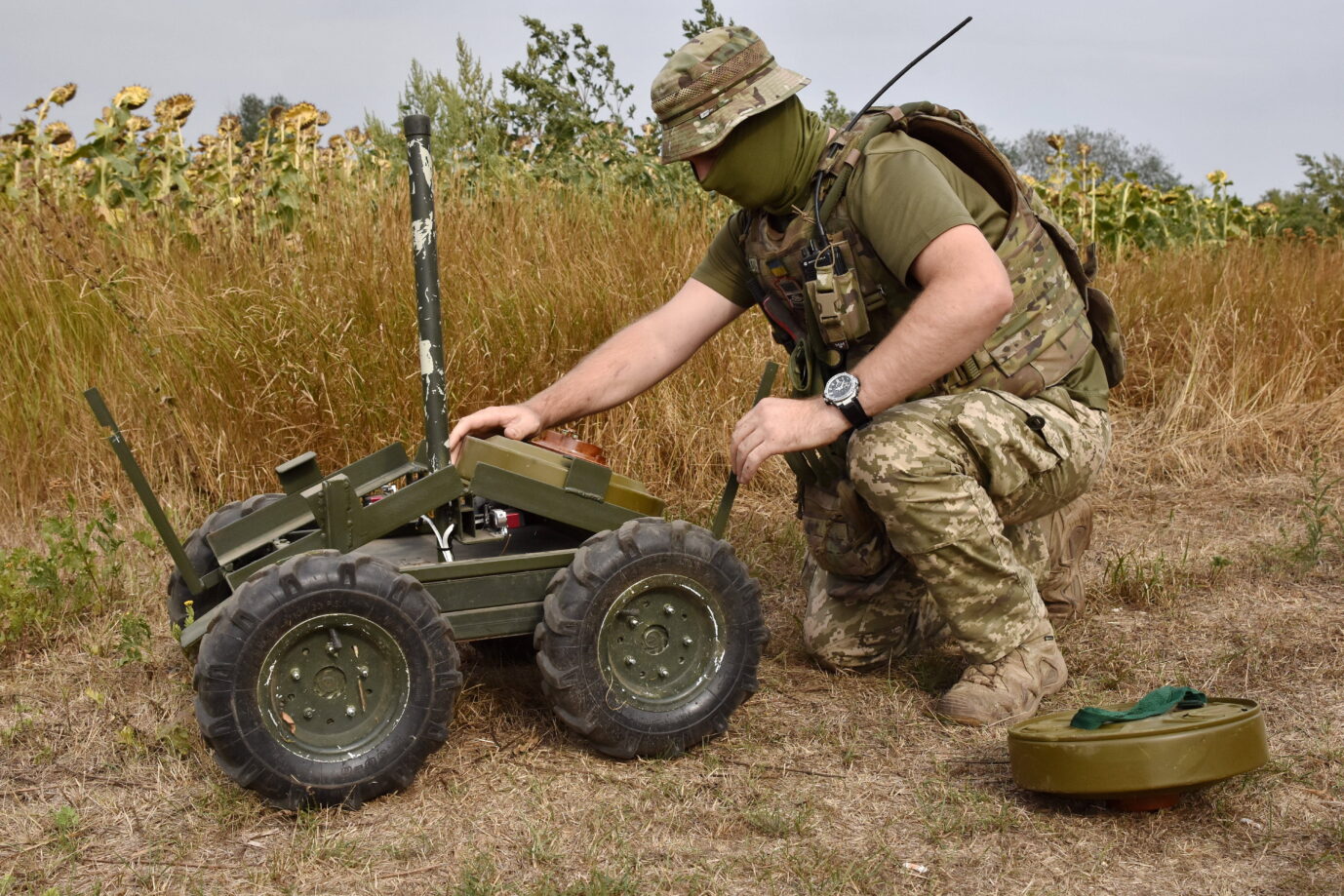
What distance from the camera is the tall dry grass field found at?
485 centimetres

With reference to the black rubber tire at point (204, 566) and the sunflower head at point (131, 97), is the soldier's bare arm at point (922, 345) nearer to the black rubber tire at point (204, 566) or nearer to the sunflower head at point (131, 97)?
the black rubber tire at point (204, 566)

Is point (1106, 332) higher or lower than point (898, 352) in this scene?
lower

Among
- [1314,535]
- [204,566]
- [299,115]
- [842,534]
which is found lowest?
[1314,535]

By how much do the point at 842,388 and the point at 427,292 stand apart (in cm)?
105

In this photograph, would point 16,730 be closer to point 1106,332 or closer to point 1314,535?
point 1106,332

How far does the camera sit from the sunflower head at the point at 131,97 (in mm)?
6469

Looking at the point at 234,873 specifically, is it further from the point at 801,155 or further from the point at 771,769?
the point at 801,155

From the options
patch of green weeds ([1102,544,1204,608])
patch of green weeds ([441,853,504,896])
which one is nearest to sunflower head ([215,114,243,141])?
patch of green weeds ([1102,544,1204,608])

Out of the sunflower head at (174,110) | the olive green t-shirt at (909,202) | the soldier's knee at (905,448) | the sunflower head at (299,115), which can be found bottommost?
the soldier's knee at (905,448)

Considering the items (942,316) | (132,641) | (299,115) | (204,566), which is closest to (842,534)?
(942,316)

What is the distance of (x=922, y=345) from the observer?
3.13 m

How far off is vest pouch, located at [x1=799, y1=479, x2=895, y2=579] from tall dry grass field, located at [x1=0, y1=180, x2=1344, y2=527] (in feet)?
4.08

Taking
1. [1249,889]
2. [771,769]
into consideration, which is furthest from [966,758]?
[1249,889]

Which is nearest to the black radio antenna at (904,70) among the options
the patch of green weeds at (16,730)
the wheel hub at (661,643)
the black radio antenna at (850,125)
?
the black radio antenna at (850,125)
